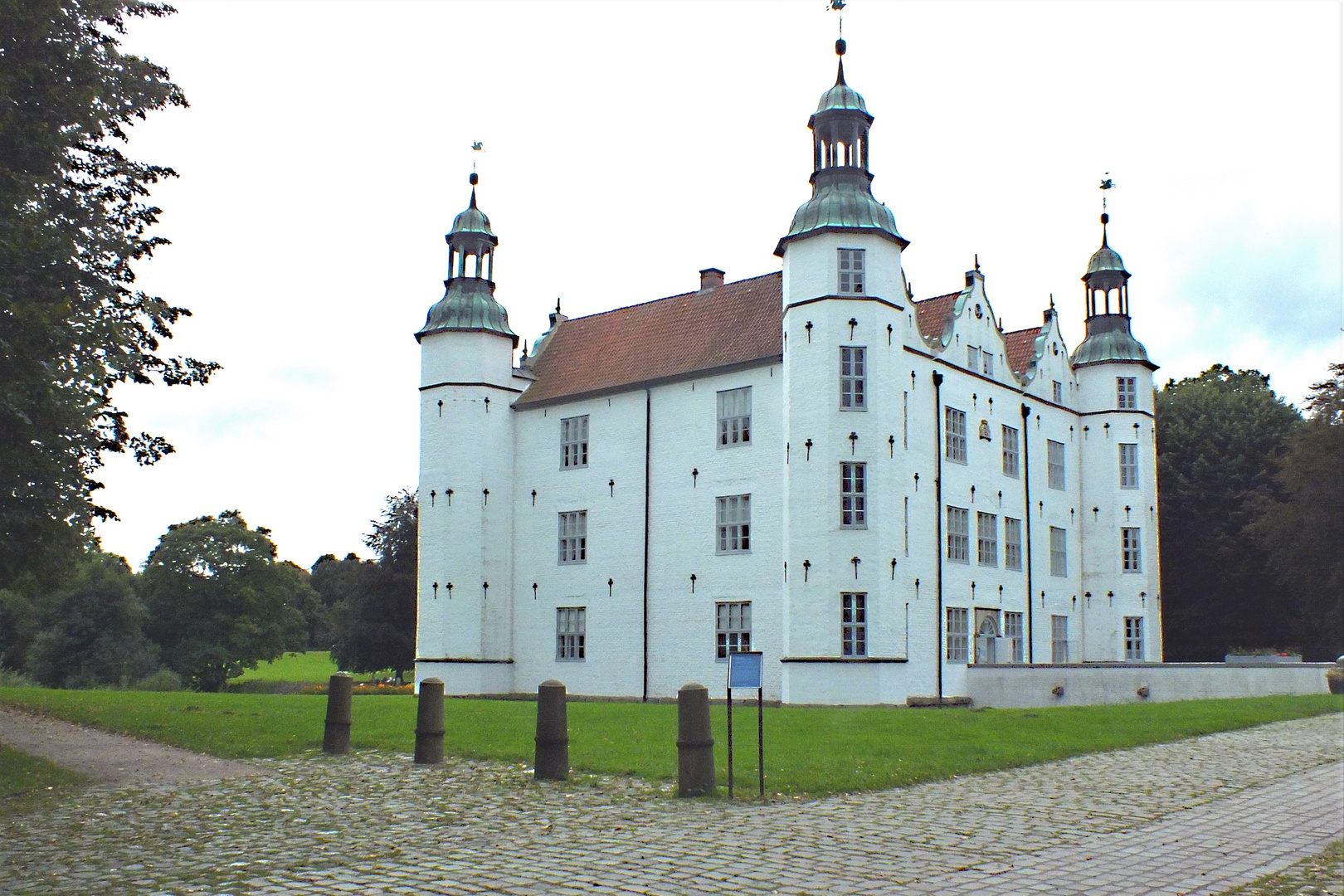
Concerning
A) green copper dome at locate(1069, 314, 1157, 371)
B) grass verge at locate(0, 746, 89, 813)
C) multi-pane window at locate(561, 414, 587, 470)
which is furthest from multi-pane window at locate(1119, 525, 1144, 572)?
grass verge at locate(0, 746, 89, 813)

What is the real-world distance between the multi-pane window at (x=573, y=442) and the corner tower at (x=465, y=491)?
2.03 meters

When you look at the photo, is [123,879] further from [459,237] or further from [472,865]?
[459,237]

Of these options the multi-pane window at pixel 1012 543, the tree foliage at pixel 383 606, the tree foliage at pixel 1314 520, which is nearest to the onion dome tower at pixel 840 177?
the multi-pane window at pixel 1012 543

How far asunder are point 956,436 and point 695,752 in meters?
25.3

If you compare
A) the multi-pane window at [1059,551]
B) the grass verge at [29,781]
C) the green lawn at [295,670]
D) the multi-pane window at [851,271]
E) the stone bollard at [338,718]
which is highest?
the multi-pane window at [851,271]

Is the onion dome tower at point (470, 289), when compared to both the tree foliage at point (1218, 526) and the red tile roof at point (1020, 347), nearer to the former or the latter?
the red tile roof at point (1020, 347)

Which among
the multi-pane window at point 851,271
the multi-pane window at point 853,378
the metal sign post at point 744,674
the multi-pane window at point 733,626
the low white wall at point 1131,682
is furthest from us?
the multi-pane window at point 733,626

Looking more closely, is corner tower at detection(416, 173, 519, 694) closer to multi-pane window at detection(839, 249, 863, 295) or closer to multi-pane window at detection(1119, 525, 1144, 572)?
multi-pane window at detection(839, 249, 863, 295)

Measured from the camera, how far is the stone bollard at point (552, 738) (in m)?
12.8

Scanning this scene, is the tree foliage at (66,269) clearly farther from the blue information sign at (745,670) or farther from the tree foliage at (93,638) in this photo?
the tree foliage at (93,638)

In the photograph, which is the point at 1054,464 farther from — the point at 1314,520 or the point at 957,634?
the point at 957,634

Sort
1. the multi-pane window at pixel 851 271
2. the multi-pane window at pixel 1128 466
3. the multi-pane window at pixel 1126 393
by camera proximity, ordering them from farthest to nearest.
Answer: the multi-pane window at pixel 1126 393 → the multi-pane window at pixel 1128 466 → the multi-pane window at pixel 851 271

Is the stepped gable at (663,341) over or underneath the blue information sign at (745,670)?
over

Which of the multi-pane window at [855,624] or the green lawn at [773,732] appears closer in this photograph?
the green lawn at [773,732]
